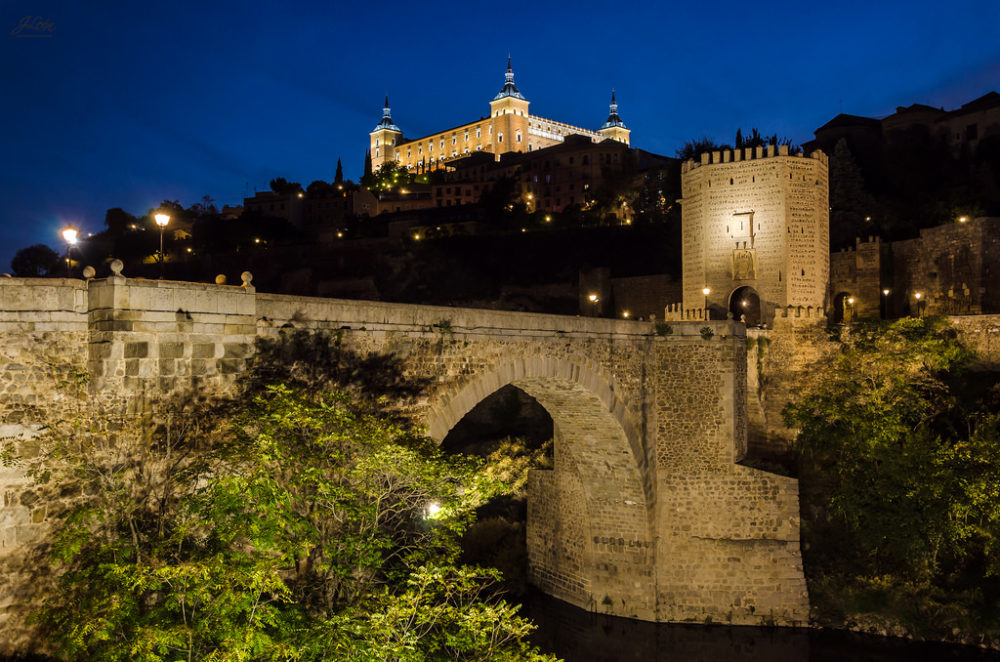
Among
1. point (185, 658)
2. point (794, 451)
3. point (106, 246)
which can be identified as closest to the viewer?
point (185, 658)

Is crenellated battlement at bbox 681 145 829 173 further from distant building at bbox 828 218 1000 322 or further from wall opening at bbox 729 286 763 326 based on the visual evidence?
distant building at bbox 828 218 1000 322

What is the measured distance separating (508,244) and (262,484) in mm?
48503

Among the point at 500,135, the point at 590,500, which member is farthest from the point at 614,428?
the point at 500,135

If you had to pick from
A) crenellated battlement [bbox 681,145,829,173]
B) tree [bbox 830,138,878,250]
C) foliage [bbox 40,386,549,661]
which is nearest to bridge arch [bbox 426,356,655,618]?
foliage [bbox 40,386,549,661]

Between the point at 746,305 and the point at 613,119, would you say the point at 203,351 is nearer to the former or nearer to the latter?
the point at 746,305

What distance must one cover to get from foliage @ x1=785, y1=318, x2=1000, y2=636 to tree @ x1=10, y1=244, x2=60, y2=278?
84356mm

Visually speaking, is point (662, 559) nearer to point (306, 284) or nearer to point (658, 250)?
point (658, 250)

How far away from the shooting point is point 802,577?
751 inches

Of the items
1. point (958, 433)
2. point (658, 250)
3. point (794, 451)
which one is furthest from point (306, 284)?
point (958, 433)

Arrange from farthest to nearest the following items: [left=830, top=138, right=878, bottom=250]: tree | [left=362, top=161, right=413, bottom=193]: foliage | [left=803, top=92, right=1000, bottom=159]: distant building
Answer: [left=362, top=161, right=413, bottom=193]: foliage, [left=803, top=92, right=1000, bottom=159]: distant building, [left=830, top=138, right=878, bottom=250]: tree

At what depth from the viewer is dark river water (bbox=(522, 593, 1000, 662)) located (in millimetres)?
17844

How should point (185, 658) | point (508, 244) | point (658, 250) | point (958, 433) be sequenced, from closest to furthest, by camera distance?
point (185, 658), point (958, 433), point (658, 250), point (508, 244)

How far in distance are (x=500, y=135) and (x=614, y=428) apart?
301 feet

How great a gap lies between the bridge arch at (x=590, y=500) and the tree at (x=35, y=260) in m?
78.4
